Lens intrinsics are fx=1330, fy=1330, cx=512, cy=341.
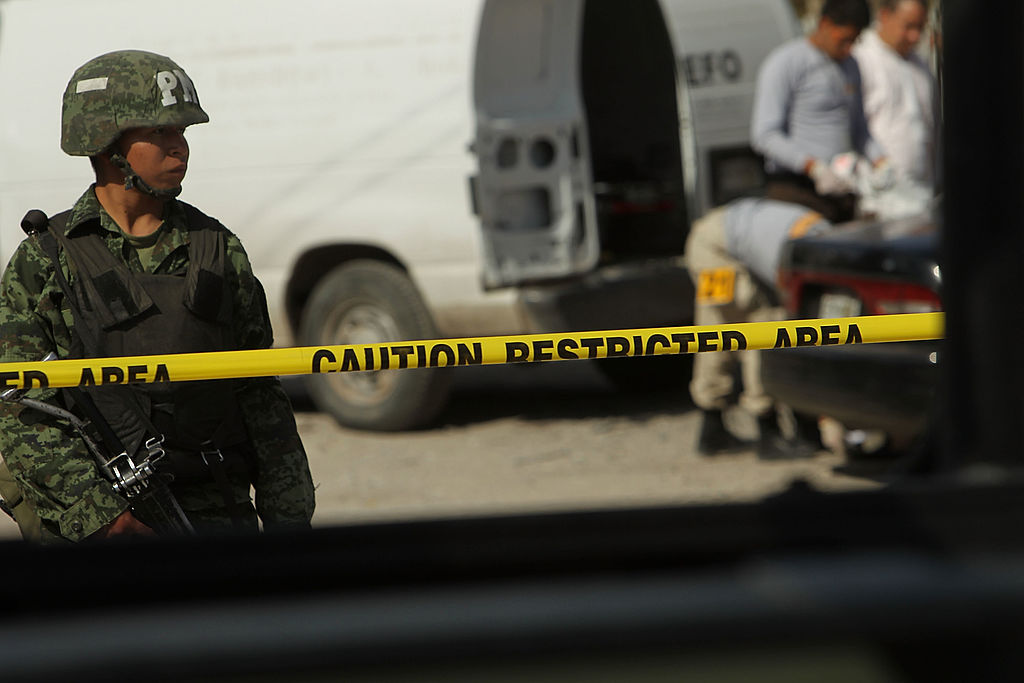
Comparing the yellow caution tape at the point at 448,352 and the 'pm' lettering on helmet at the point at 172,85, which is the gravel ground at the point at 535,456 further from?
the 'pm' lettering on helmet at the point at 172,85

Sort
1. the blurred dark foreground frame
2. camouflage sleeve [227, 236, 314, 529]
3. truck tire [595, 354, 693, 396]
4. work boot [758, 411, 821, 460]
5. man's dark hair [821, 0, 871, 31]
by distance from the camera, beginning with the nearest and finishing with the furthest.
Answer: the blurred dark foreground frame → camouflage sleeve [227, 236, 314, 529] → work boot [758, 411, 821, 460] → man's dark hair [821, 0, 871, 31] → truck tire [595, 354, 693, 396]

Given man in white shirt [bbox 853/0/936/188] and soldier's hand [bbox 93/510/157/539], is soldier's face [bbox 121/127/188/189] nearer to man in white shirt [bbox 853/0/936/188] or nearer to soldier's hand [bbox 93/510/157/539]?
soldier's hand [bbox 93/510/157/539]

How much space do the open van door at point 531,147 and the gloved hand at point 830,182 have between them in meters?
0.97

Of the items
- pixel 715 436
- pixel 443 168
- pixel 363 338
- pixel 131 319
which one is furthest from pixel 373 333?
pixel 131 319

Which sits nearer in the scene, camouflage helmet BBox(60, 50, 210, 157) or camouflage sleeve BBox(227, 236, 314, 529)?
camouflage helmet BBox(60, 50, 210, 157)

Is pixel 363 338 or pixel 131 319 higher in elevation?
pixel 131 319

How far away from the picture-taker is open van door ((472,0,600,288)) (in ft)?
17.3

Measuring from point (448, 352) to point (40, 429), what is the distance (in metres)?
0.64

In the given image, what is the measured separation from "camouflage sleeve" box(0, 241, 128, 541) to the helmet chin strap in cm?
17

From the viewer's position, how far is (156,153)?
6.59 feet

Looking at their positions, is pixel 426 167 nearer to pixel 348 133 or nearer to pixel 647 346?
pixel 348 133

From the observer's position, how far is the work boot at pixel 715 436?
5.28 meters

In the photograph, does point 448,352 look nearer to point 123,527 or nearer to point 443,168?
point 123,527

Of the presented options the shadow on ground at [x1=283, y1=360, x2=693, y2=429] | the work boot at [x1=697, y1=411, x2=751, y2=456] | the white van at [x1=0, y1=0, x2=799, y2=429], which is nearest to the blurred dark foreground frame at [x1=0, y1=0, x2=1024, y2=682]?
the white van at [x1=0, y1=0, x2=799, y2=429]
